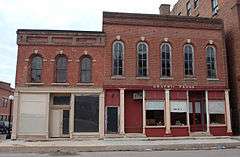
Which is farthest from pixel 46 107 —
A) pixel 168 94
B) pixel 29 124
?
pixel 168 94

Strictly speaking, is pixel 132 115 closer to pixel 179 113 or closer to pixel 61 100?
pixel 179 113

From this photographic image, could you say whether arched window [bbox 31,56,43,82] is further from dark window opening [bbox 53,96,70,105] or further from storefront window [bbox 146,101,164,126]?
storefront window [bbox 146,101,164,126]

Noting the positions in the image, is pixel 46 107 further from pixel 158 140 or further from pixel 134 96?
Result: pixel 158 140

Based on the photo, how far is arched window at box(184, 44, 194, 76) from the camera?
2717cm

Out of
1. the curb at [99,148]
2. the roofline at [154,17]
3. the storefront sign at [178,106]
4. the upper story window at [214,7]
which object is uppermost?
the upper story window at [214,7]

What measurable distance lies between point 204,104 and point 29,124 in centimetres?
1346

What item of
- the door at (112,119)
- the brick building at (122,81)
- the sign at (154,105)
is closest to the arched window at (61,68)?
A: the brick building at (122,81)

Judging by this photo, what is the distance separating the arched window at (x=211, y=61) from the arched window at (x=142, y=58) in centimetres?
518

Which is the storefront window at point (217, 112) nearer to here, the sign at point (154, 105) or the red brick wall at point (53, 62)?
the sign at point (154, 105)

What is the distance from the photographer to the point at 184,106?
2639 cm

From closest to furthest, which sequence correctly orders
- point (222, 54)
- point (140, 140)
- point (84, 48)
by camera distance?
point (140, 140) < point (84, 48) < point (222, 54)

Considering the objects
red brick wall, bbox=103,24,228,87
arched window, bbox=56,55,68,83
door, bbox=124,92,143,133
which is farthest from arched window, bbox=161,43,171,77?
arched window, bbox=56,55,68,83

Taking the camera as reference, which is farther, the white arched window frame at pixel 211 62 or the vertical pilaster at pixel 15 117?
the white arched window frame at pixel 211 62

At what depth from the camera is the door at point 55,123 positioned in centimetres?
2545
